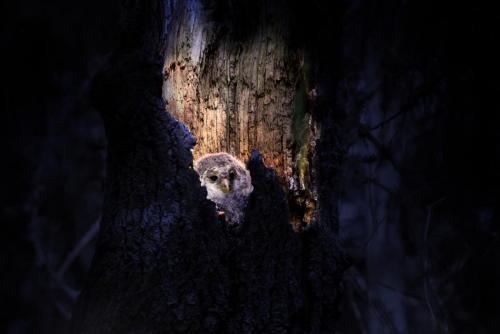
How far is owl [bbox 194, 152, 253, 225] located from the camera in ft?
4.95

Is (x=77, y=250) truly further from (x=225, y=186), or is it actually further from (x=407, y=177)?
(x=225, y=186)

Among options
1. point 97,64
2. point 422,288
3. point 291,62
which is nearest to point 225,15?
point 291,62

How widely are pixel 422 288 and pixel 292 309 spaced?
2411 millimetres

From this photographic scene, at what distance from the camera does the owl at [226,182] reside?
4.95 ft

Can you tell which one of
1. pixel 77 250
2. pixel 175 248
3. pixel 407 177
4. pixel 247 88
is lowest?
pixel 175 248

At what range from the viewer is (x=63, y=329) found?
4.90 meters

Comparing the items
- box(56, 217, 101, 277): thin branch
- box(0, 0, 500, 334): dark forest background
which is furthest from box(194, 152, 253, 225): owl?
box(56, 217, 101, 277): thin branch

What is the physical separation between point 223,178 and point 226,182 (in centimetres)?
2

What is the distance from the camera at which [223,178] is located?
1.55 m

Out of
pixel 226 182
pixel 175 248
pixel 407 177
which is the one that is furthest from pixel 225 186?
pixel 407 177

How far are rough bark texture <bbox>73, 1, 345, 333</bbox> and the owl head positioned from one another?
39mm

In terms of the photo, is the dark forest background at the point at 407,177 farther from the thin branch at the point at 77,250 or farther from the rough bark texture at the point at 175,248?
the rough bark texture at the point at 175,248

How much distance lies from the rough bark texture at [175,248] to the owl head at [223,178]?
1.5 inches

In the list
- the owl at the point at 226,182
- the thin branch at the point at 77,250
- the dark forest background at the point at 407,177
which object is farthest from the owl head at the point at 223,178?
the thin branch at the point at 77,250
